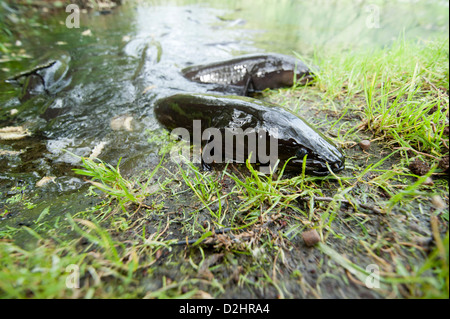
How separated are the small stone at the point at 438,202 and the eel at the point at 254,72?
10.9ft

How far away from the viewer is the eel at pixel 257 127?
204 centimetres

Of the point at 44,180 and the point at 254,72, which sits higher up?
the point at 254,72

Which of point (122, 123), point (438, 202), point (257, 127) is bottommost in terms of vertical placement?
point (122, 123)

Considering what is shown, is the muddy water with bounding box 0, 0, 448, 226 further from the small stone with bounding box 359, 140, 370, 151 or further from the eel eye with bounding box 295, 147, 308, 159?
the small stone with bounding box 359, 140, 370, 151

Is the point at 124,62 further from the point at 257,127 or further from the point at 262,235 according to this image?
the point at 262,235

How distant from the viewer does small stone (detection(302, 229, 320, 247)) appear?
1441 millimetres

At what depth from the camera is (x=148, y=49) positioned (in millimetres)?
5688

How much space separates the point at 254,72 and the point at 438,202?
3.72 m

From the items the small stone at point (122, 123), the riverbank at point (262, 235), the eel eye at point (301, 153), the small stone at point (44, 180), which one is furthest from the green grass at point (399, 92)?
the small stone at point (44, 180)

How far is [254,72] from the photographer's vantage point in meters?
4.38

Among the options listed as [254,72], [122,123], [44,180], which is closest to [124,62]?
[122,123]

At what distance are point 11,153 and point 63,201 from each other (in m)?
1.47

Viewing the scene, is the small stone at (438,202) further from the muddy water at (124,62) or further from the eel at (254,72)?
the eel at (254,72)

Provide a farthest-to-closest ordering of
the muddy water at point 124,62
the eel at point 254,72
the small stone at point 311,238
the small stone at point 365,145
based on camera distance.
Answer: the eel at point 254,72, the muddy water at point 124,62, the small stone at point 365,145, the small stone at point 311,238
